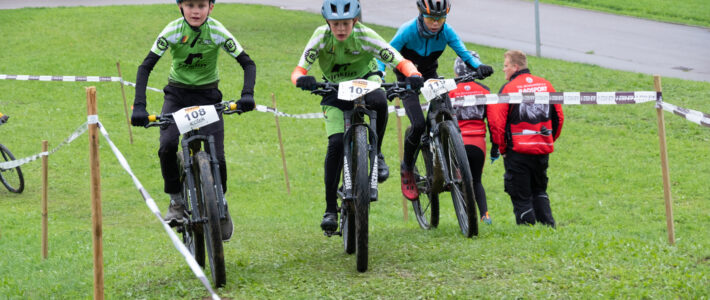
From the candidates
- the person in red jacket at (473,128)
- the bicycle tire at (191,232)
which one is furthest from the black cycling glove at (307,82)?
the person in red jacket at (473,128)

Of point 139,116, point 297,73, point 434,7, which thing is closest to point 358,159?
point 297,73

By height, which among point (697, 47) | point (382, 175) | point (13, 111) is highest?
point (697, 47)

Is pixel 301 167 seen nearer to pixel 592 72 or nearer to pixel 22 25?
pixel 592 72

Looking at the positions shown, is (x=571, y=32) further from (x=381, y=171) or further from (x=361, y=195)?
(x=361, y=195)

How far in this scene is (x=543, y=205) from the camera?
9.48 meters

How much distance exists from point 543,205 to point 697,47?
19.3 meters

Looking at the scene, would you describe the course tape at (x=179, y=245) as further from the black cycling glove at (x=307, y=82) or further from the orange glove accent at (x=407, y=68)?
the orange glove accent at (x=407, y=68)

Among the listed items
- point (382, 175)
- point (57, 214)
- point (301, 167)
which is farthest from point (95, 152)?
point (301, 167)

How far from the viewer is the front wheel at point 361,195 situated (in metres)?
6.58

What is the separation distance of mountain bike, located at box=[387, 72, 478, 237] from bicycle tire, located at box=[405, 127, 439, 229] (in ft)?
0.03

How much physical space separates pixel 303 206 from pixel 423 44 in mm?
5138

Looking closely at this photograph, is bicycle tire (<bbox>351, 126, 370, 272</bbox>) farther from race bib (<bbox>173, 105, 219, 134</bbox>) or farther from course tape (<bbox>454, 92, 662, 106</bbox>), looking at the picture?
course tape (<bbox>454, 92, 662, 106</bbox>)

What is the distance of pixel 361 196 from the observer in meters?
6.59

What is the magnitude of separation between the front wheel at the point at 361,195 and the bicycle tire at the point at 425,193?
67.4 inches
